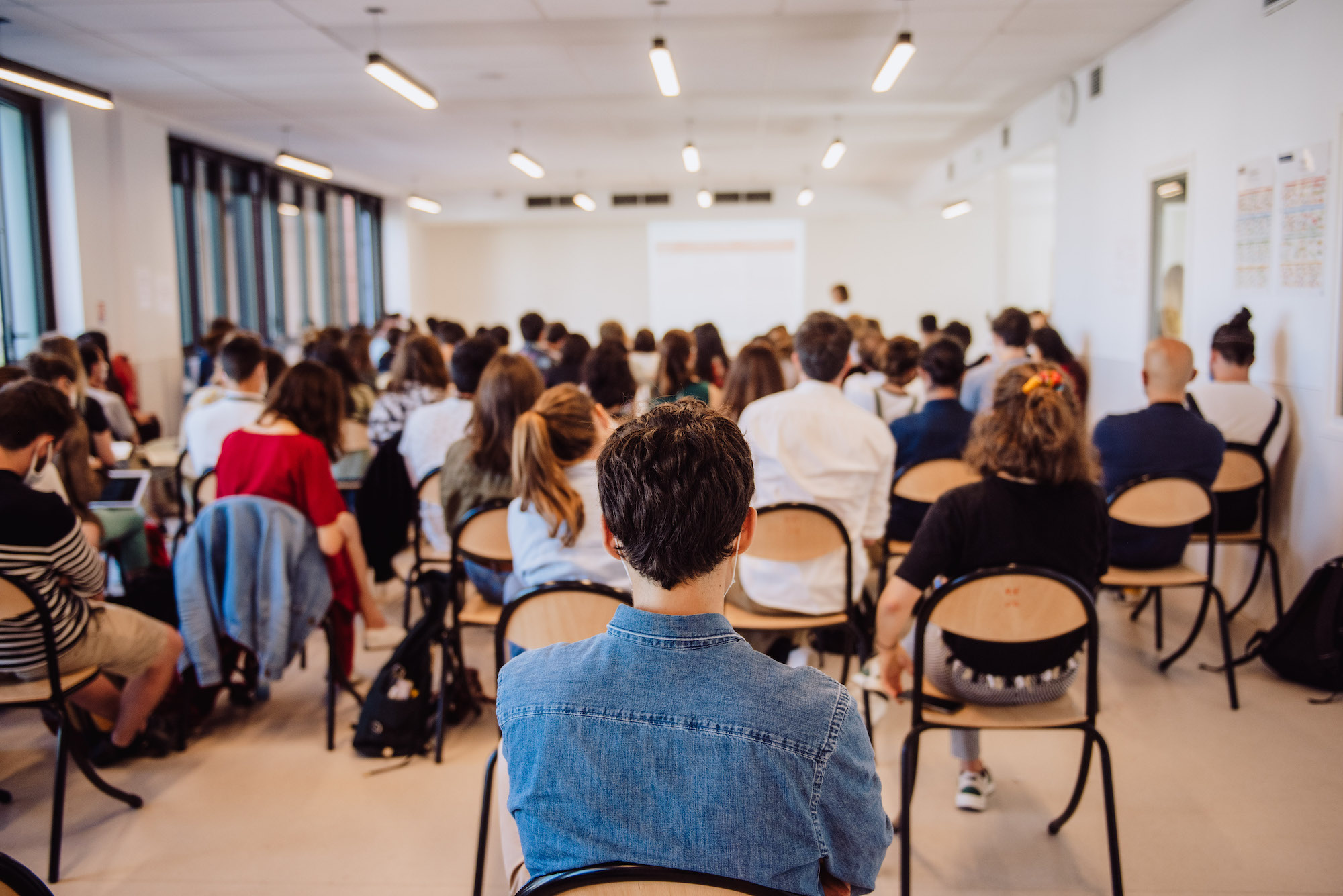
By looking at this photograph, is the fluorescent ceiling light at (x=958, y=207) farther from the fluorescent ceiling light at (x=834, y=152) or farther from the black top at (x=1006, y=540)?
the black top at (x=1006, y=540)

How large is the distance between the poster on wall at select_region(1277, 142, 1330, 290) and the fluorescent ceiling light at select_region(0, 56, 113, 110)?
6.70 metres

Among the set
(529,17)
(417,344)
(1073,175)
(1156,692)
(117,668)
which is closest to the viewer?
(117,668)

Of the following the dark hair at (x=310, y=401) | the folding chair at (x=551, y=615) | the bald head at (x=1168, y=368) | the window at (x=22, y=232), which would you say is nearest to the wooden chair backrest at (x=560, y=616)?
the folding chair at (x=551, y=615)

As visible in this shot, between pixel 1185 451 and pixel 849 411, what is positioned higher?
pixel 849 411

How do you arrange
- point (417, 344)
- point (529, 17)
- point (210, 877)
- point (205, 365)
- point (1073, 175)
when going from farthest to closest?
point (205, 365)
point (1073, 175)
point (529, 17)
point (417, 344)
point (210, 877)

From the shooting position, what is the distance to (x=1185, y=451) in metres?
3.34

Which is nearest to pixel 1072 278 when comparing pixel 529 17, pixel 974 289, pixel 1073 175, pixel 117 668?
pixel 1073 175

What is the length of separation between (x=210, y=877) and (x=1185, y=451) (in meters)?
3.45

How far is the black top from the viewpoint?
2.09 meters

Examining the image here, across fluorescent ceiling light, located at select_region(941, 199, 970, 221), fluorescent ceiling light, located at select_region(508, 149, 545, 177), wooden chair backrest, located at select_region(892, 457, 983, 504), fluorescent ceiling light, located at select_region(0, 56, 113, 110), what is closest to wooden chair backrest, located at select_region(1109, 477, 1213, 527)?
wooden chair backrest, located at select_region(892, 457, 983, 504)

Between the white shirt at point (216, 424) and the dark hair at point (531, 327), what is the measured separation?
3.29 meters

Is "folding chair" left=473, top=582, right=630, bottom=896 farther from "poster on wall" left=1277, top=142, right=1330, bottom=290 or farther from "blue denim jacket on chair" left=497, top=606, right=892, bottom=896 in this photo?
"poster on wall" left=1277, top=142, right=1330, bottom=290

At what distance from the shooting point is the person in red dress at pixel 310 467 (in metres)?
2.86

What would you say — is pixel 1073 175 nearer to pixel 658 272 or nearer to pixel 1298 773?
pixel 1298 773
